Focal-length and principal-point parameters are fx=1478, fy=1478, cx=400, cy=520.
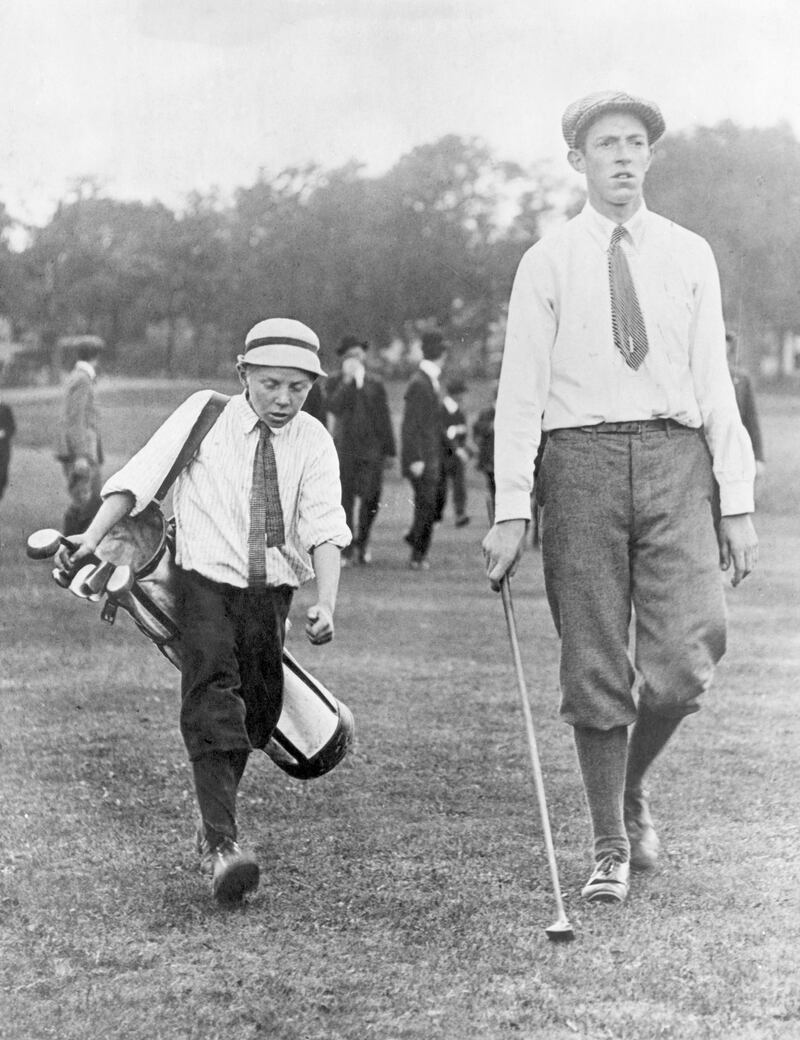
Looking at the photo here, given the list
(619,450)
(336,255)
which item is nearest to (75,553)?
(619,450)

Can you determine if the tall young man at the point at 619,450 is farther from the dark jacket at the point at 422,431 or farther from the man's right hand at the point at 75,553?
the dark jacket at the point at 422,431

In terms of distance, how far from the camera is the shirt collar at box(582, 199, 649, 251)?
3.99 m

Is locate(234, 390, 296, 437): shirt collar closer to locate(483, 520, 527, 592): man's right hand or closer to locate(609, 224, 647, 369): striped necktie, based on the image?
locate(483, 520, 527, 592): man's right hand

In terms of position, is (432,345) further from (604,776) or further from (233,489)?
(604,776)

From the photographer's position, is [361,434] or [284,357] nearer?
[284,357]

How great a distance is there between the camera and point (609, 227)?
13.1 feet

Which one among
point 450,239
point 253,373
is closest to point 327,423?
point 450,239

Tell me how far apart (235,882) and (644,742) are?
1.24m

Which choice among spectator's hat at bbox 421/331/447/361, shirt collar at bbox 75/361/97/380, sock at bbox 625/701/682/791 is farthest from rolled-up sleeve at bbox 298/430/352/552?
spectator's hat at bbox 421/331/447/361

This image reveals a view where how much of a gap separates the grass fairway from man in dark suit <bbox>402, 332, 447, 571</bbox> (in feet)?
14.0

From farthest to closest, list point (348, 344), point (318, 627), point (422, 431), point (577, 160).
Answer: point (422, 431) < point (348, 344) < point (577, 160) < point (318, 627)

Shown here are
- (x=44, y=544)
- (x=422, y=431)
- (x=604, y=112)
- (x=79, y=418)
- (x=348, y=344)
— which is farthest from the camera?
(x=422, y=431)

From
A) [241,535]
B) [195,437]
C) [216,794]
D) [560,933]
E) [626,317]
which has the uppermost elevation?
[626,317]

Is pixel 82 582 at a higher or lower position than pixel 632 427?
lower
